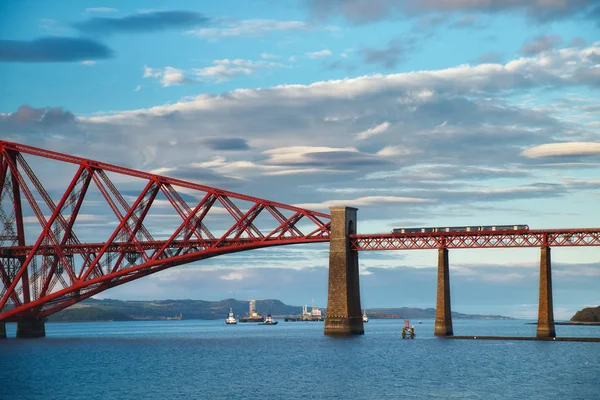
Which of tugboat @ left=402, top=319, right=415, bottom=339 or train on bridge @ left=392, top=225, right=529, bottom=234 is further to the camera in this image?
tugboat @ left=402, top=319, right=415, bottom=339

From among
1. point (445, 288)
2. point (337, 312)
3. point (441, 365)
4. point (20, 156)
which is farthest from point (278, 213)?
point (441, 365)

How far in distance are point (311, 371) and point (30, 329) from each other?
6726 centimetres

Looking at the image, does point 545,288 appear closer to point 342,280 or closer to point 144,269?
point 342,280

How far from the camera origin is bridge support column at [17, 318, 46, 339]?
132500mm

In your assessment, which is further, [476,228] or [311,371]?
[476,228]

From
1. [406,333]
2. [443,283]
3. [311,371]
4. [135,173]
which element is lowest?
[311,371]

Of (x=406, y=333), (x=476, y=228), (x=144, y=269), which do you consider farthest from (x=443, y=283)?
(x=144, y=269)

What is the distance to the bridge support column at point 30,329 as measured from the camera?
5217 inches

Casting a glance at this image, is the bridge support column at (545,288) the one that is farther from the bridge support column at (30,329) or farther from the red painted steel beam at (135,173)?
the bridge support column at (30,329)

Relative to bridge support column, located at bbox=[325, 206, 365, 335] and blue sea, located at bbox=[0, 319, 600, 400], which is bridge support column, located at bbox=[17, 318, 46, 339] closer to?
blue sea, located at bbox=[0, 319, 600, 400]

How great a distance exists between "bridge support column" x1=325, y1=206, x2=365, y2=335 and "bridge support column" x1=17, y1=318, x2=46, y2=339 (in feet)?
136

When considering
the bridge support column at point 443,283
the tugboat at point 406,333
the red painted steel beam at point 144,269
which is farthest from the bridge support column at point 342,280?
the tugboat at point 406,333

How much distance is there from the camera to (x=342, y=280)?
11456 cm

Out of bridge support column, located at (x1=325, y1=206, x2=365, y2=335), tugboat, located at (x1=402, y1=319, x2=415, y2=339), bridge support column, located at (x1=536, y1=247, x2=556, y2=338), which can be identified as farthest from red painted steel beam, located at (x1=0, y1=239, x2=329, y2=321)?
bridge support column, located at (x1=536, y1=247, x2=556, y2=338)
